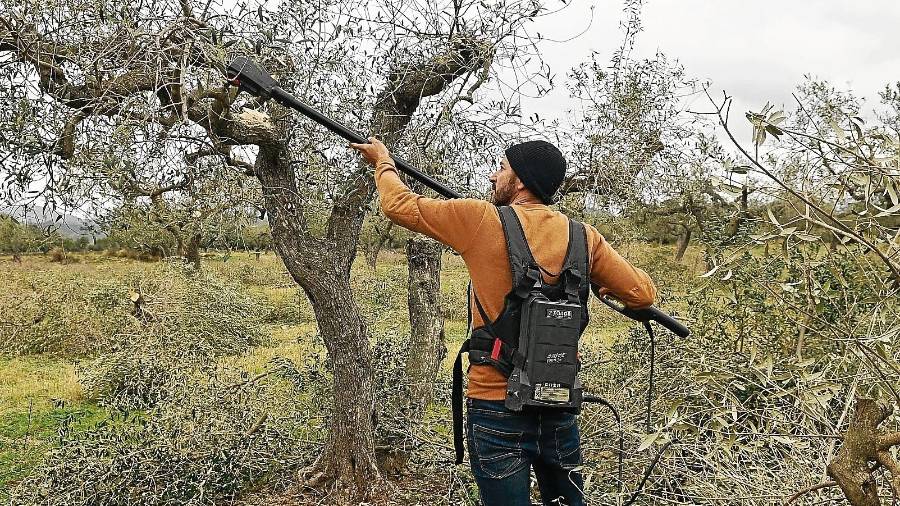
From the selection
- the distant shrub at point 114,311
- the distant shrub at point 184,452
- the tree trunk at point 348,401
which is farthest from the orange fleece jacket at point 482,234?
the distant shrub at point 114,311

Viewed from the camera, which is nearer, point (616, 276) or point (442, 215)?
point (442, 215)

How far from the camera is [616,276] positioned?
3.41 meters

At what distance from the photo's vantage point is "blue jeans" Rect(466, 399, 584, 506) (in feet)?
10.4

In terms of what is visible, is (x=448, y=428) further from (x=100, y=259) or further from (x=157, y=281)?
(x=100, y=259)

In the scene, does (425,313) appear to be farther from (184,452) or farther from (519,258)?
(519,258)

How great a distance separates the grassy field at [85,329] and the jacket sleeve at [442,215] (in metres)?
3.88

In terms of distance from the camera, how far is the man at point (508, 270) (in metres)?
3.11

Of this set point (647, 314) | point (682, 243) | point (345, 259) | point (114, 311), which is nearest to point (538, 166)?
point (647, 314)

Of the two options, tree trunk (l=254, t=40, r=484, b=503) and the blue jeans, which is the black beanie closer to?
the blue jeans

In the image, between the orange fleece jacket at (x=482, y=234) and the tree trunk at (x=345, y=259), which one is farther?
the tree trunk at (x=345, y=259)

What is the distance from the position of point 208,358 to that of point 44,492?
232cm

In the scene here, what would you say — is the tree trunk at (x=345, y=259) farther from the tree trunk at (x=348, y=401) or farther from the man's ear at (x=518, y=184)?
the man's ear at (x=518, y=184)

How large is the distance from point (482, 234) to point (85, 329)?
41.4 feet

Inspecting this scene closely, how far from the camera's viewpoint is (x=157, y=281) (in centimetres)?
1369
